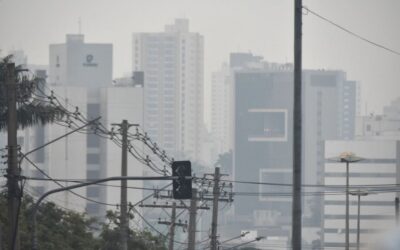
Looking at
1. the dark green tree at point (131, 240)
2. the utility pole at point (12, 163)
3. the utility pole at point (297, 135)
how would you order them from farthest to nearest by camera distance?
the dark green tree at point (131, 240) → the utility pole at point (12, 163) → the utility pole at point (297, 135)

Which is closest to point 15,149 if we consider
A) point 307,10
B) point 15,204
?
point 15,204

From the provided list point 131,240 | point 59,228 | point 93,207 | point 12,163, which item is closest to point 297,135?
point 12,163

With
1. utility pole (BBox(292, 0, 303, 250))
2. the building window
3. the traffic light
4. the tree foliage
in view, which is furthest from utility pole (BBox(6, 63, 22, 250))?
the building window

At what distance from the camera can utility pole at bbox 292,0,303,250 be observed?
2984cm

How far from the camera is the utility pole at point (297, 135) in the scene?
2984 centimetres

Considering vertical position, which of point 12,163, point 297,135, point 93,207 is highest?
point 297,135

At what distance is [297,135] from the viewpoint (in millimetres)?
30500

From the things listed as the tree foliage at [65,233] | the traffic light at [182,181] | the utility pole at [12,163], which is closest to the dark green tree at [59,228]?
the tree foliage at [65,233]

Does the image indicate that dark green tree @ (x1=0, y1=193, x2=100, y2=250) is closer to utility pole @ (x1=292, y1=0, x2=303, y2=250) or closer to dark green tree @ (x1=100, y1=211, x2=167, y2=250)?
dark green tree @ (x1=100, y1=211, x2=167, y2=250)

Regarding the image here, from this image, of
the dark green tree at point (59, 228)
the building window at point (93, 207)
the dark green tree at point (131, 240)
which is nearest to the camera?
the dark green tree at point (59, 228)

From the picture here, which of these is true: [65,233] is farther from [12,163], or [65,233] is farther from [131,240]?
[12,163]

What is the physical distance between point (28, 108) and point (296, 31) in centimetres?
2453

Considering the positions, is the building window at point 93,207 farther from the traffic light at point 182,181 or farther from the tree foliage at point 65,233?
the traffic light at point 182,181

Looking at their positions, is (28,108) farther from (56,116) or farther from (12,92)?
(12,92)
